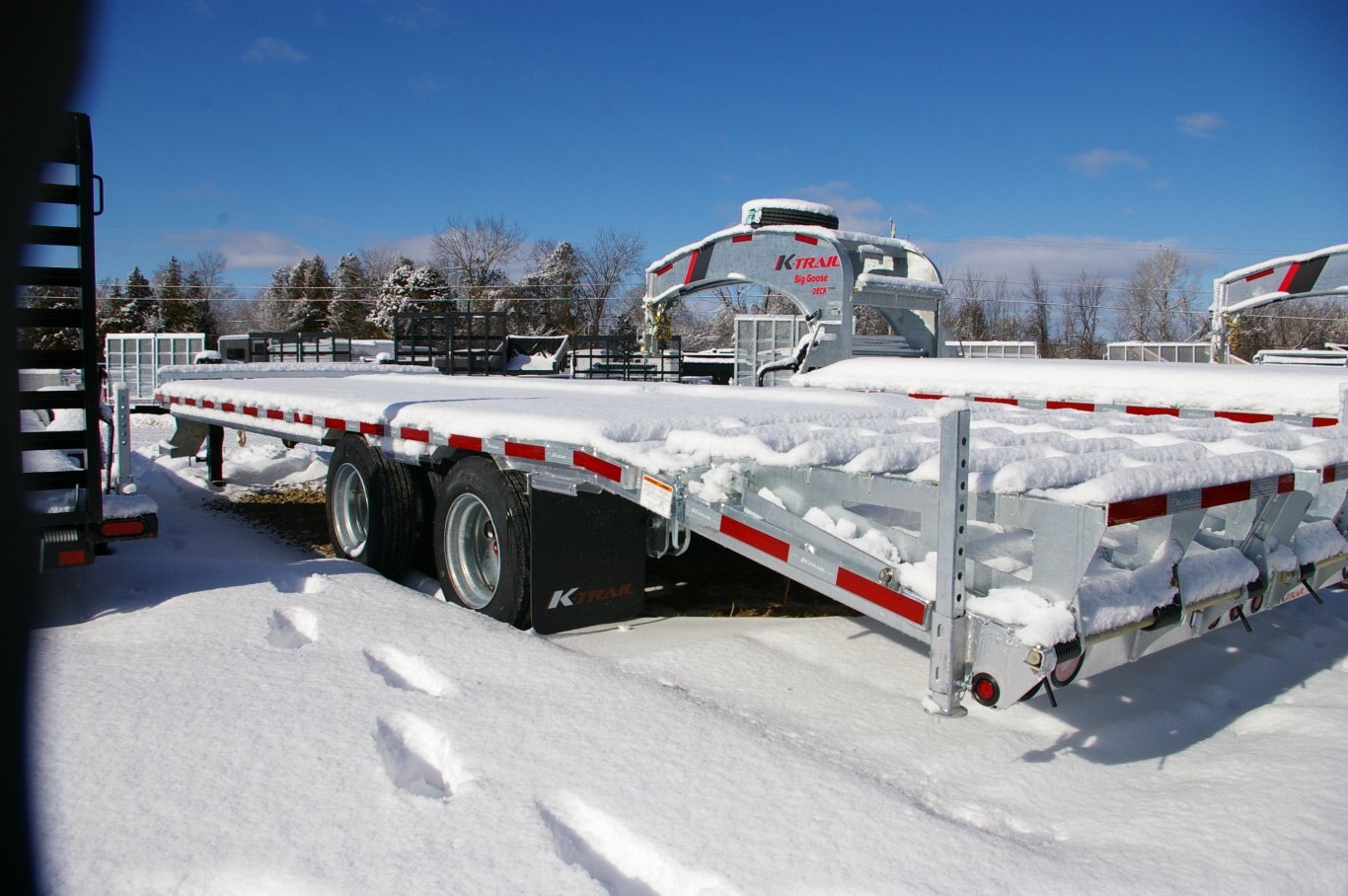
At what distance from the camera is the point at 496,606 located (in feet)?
15.0

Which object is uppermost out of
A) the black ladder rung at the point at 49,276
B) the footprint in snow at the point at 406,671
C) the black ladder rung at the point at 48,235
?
the black ladder rung at the point at 48,235

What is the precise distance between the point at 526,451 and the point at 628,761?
68.4 inches

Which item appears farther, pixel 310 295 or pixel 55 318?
pixel 310 295

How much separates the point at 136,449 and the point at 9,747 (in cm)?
1125

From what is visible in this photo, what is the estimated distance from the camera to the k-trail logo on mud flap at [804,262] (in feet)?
32.2

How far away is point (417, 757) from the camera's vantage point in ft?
9.52

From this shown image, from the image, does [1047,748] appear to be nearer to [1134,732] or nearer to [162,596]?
[1134,732]

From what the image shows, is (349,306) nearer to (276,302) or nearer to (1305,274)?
(276,302)

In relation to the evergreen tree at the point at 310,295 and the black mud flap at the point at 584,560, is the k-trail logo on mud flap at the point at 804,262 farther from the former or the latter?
the evergreen tree at the point at 310,295

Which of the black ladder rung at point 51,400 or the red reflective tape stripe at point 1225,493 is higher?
the black ladder rung at point 51,400

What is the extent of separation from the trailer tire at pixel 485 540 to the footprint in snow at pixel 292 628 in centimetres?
86

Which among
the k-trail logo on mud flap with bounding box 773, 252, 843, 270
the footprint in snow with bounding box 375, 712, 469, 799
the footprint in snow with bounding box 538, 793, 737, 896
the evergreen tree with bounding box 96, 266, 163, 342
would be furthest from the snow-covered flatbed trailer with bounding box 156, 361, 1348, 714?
the evergreen tree with bounding box 96, 266, 163, 342

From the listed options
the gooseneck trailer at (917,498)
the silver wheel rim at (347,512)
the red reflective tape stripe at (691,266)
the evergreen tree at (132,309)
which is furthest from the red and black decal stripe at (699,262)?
the evergreen tree at (132,309)

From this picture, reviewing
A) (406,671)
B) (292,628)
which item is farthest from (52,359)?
(406,671)
